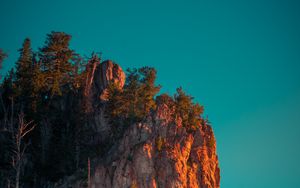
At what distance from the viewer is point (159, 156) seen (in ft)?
219

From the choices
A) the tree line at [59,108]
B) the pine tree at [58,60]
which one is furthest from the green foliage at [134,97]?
the pine tree at [58,60]

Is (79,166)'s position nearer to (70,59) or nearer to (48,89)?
(48,89)

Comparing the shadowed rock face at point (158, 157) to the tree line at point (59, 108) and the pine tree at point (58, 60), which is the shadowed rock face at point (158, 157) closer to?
the tree line at point (59, 108)

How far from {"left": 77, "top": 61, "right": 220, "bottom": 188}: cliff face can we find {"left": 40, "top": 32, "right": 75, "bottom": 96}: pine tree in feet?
26.5

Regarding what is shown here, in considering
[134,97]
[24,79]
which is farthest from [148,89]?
[24,79]

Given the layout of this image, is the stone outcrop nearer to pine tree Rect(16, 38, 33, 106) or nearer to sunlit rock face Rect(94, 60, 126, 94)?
sunlit rock face Rect(94, 60, 126, 94)

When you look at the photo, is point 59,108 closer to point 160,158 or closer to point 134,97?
point 134,97

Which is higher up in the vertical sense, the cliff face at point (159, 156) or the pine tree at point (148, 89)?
the pine tree at point (148, 89)

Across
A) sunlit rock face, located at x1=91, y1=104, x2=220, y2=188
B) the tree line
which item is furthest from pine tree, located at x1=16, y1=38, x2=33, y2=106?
sunlit rock face, located at x1=91, y1=104, x2=220, y2=188

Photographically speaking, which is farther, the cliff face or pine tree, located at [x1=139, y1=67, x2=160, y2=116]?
pine tree, located at [x1=139, y1=67, x2=160, y2=116]

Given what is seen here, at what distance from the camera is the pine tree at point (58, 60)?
78.4 m

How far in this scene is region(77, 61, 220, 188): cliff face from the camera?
6388 centimetres

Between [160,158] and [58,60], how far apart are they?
91.2ft

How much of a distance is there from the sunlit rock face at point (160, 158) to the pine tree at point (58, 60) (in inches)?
674
